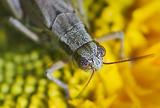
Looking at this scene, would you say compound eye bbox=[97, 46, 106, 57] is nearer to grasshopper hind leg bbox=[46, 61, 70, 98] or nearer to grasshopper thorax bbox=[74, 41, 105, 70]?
grasshopper thorax bbox=[74, 41, 105, 70]

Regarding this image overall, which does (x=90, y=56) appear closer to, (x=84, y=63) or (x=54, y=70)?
(x=84, y=63)

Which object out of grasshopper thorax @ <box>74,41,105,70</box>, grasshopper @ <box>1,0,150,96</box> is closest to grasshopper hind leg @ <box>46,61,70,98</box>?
grasshopper @ <box>1,0,150,96</box>

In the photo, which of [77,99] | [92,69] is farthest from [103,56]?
[77,99]

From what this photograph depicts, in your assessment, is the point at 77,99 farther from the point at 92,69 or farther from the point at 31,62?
the point at 31,62

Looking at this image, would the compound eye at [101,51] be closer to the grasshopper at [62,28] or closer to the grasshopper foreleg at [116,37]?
the grasshopper at [62,28]

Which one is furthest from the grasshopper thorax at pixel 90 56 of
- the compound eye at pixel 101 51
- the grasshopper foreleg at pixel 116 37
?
the grasshopper foreleg at pixel 116 37

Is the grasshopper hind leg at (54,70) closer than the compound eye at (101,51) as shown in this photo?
No
